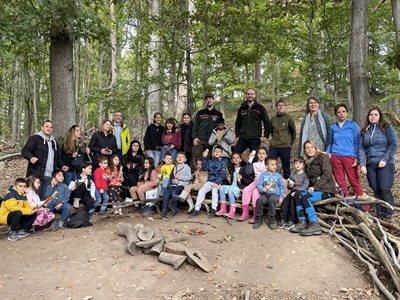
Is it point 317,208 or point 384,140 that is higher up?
point 384,140

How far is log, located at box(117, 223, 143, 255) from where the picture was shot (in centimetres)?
461

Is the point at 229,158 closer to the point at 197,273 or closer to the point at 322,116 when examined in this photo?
the point at 322,116

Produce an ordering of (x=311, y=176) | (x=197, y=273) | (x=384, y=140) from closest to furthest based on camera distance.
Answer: (x=197, y=273) < (x=384, y=140) < (x=311, y=176)

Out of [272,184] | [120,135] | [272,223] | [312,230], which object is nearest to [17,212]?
[120,135]

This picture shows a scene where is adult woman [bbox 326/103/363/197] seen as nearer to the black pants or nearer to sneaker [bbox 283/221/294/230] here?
sneaker [bbox 283/221/294/230]

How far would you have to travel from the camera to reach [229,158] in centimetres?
682

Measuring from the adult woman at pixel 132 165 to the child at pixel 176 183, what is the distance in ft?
4.01

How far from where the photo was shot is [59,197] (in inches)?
237

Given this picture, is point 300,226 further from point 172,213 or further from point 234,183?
point 172,213

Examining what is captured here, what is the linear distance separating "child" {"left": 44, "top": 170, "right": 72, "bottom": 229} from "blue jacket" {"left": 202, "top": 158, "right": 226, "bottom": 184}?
2963 millimetres

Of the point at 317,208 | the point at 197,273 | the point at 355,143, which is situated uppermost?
the point at 355,143

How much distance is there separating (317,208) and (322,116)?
1905mm

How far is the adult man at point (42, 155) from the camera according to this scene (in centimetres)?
600

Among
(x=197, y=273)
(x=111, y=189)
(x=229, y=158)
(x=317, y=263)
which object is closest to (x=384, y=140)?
(x=317, y=263)
